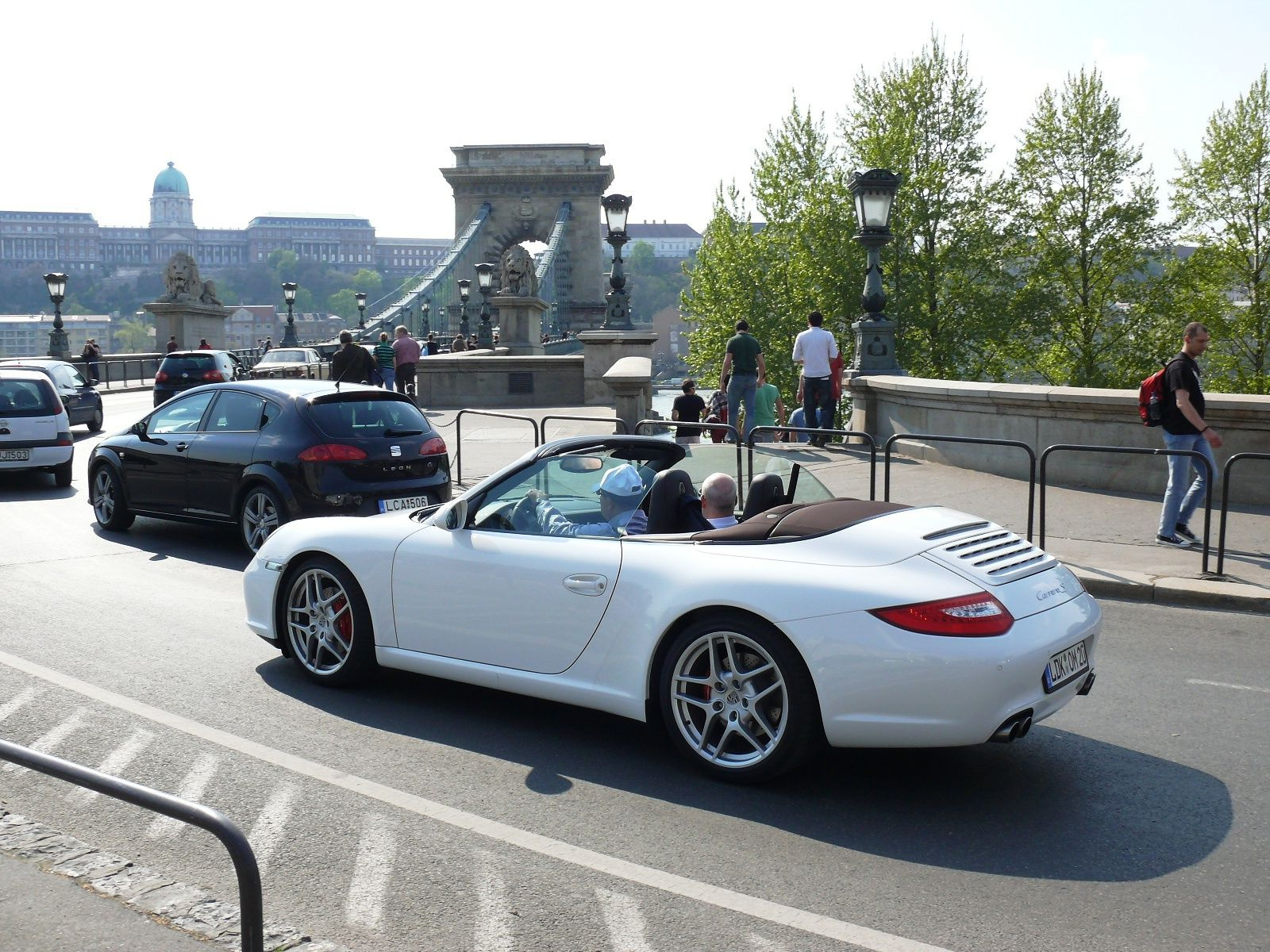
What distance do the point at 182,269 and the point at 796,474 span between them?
41843mm

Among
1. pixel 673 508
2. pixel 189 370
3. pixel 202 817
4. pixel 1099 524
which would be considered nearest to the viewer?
pixel 202 817

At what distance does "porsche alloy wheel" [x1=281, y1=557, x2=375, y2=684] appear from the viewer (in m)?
6.15

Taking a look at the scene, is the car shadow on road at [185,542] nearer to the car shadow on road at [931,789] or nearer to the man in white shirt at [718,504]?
the car shadow on road at [931,789]

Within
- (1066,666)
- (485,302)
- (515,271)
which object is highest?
(515,271)

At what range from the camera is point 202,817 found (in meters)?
2.56

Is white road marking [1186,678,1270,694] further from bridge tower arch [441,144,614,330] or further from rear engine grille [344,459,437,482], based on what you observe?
bridge tower arch [441,144,614,330]

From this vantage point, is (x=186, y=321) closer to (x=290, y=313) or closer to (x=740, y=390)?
(x=290, y=313)

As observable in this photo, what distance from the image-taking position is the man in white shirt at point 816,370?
16.9 meters

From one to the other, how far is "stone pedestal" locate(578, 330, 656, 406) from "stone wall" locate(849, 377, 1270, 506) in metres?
12.0

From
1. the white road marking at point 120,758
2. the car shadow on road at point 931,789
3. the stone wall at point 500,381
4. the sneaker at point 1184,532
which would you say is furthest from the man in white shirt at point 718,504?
the stone wall at point 500,381

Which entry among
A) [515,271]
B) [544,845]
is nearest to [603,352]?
[515,271]

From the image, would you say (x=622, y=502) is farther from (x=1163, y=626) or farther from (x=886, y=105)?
(x=886, y=105)

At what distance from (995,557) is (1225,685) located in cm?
230

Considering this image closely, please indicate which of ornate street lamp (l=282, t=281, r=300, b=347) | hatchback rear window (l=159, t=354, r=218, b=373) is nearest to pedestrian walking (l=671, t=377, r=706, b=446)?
hatchback rear window (l=159, t=354, r=218, b=373)
